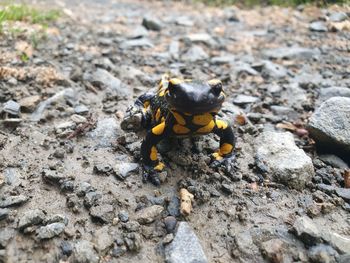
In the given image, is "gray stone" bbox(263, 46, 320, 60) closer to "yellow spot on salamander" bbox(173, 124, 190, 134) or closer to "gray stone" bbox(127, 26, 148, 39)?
"gray stone" bbox(127, 26, 148, 39)

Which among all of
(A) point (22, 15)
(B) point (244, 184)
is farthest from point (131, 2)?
(B) point (244, 184)

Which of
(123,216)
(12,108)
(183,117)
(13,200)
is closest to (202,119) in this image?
(183,117)

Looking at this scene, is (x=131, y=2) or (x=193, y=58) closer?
(x=193, y=58)

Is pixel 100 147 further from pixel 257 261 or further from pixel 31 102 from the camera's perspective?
pixel 257 261

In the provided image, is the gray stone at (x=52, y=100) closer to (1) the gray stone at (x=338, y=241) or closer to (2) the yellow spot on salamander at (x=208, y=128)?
(2) the yellow spot on salamander at (x=208, y=128)

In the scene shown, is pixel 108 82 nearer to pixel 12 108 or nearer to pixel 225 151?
pixel 12 108
